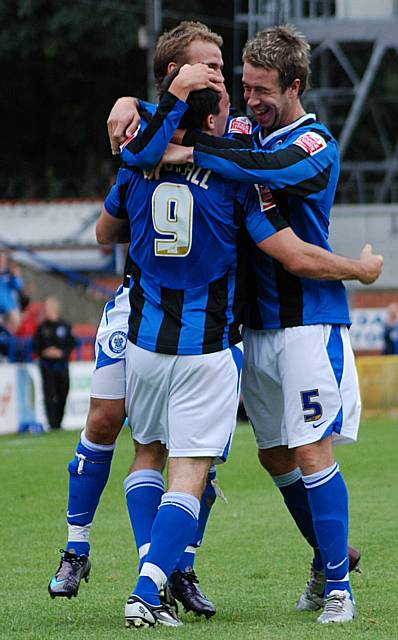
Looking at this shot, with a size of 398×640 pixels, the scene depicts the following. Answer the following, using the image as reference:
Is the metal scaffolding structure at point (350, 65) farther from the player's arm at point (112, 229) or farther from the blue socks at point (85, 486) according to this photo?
the blue socks at point (85, 486)

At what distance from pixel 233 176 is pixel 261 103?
454 millimetres

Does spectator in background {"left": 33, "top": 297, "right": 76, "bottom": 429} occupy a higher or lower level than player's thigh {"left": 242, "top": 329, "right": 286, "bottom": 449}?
lower

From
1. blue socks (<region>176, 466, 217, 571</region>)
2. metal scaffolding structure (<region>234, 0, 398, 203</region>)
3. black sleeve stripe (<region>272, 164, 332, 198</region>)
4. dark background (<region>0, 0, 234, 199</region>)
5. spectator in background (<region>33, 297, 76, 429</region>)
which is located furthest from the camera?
dark background (<region>0, 0, 234, 199</region>)

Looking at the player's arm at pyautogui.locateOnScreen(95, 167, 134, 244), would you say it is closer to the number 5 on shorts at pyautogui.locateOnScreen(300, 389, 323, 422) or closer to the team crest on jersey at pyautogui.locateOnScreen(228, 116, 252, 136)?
the team crest on jersey at pyautogui.locateOnScreen(228, 116, 252, 136)

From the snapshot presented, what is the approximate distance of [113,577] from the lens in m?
7.32

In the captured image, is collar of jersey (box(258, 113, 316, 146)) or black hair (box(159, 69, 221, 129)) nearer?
black hair (box(159, 69, 221, 129))

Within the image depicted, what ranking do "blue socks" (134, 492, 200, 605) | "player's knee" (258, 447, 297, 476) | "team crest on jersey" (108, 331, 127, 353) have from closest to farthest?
"blue socks" (134, 492, 200, 605) < "team crest on jersey" (108, 331, 127, 353) < "player's knee" (258, 447, 297, 476)

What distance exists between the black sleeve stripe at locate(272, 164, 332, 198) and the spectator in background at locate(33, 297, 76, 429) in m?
14.0

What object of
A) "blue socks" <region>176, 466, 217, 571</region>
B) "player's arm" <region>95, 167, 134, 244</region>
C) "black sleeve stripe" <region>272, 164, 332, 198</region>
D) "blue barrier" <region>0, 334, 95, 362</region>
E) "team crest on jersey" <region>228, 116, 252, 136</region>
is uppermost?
"team crest on jersey" <region>228, 116, 252, 136</region>

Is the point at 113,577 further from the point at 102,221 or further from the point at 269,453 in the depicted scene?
the point at 102,221

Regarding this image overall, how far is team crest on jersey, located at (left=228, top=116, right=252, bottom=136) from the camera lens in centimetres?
582

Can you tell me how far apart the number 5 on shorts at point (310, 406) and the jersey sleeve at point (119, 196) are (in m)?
1.09

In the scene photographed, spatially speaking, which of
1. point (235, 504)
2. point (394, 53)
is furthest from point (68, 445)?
point (394, 53)

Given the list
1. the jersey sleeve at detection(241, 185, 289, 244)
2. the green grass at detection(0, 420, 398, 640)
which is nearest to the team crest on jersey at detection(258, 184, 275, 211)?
the jersey sleeve at detection(241, 185, 289, 244)
